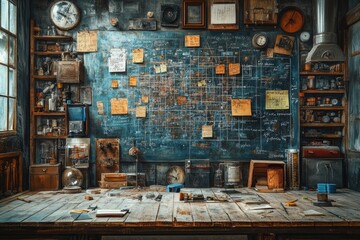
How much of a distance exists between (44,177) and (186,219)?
9.92 feet

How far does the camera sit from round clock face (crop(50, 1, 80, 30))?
6.93 metres

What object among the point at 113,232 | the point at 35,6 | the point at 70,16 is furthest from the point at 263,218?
the point at 35,6

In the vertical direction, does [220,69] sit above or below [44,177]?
above

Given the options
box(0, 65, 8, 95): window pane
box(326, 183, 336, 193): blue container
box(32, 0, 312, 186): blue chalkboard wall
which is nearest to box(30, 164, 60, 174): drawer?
box(32, 0, 312, 186): blue chalkboard wall

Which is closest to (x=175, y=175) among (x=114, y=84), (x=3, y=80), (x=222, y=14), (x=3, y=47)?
(x=114, y=84)

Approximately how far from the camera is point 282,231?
4.61 meters

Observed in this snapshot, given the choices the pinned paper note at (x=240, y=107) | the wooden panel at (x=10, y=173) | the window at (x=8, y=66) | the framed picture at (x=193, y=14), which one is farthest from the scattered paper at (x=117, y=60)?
the wooden panel at (x=10, y=173)

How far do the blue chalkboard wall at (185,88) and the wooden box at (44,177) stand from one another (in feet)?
2.41

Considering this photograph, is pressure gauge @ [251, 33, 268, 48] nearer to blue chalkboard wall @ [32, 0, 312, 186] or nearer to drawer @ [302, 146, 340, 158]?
blue chalkboard wall @ [32, 0, 312, 186]

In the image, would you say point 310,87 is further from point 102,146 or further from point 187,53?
point 102,146

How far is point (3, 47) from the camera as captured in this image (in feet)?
19.4

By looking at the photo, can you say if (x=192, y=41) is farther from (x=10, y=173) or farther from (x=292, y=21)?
(x=10, y=173)

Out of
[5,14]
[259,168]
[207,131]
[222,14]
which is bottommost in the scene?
[259,168]

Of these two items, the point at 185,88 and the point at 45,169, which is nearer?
the point at 45,169
